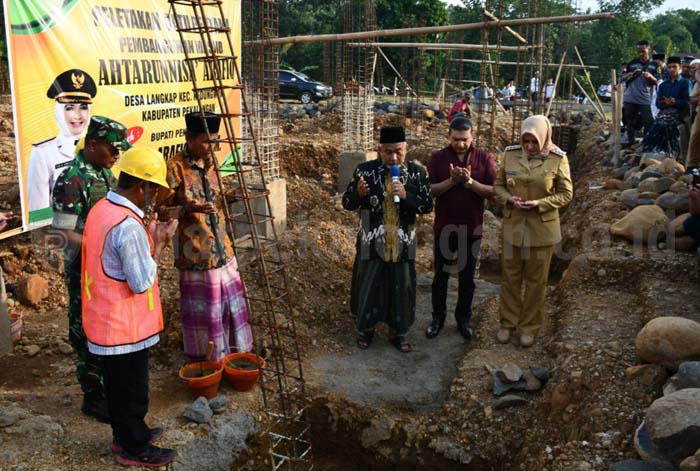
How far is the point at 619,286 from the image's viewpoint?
5.70 meters

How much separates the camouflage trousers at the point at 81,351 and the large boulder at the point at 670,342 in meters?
3.25

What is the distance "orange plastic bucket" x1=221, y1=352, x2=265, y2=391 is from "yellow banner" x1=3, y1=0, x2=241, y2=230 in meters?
1.85

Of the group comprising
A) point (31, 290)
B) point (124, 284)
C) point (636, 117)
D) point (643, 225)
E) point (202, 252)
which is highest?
point (636, 117)

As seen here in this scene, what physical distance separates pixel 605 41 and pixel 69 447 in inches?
1253

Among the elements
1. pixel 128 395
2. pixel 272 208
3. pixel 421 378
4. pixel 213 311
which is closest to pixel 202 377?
pixel 213 311

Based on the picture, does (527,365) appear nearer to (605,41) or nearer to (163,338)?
(163,338)

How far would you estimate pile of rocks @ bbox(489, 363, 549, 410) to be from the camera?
4.30m

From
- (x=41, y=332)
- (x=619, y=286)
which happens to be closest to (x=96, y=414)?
(x=41, y=332)

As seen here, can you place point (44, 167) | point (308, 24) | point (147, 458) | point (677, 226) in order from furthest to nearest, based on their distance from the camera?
point (308, 24) → point (677, 226) → point (44, 167) → point (147, 458)

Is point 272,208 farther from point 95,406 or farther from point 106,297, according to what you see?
point 106,297

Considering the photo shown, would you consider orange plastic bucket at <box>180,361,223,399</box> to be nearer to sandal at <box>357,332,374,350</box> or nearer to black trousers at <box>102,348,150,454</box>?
black trousers at <box>102,348,150,454</box>

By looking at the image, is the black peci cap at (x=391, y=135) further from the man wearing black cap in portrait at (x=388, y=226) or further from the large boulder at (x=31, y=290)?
the large boulder at (x=31, y=290)

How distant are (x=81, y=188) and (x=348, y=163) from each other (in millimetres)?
6737

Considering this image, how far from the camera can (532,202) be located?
4.56 meters
